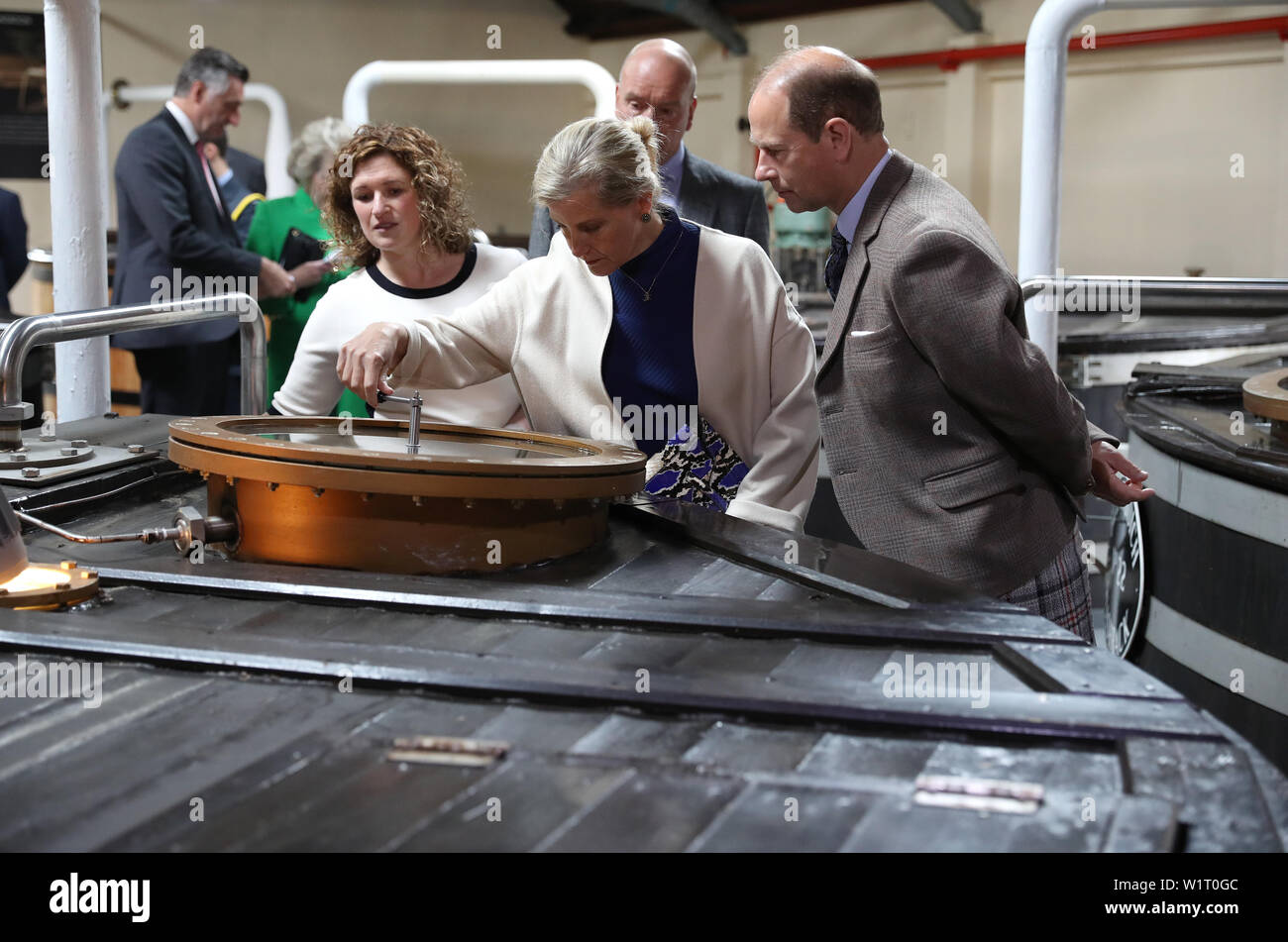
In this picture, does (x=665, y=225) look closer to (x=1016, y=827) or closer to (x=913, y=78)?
(x=1016, y=827)

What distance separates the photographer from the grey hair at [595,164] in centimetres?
226

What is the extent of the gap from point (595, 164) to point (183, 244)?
9.33 ft

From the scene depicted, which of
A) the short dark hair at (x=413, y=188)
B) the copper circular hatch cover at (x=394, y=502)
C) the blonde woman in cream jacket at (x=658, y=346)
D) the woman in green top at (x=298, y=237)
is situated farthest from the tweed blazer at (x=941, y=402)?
the woman in green top at (x=298, y=237)

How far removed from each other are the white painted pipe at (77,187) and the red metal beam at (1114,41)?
6.49 meters

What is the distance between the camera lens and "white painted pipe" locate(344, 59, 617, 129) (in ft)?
15.6

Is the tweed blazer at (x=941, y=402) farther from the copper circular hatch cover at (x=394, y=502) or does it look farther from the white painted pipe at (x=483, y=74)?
the white painted pipe at (x=483, y=74)

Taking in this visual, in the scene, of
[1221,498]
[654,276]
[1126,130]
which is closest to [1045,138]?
[1221,498]

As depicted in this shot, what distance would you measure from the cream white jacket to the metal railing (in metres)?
0.63

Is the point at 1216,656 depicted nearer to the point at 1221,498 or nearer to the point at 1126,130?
the point at 1221,498

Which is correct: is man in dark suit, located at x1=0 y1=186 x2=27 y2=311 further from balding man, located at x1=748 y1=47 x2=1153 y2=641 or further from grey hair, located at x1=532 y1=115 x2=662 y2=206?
balding man, located at x1=748 y1=47 x2=1153 y2=641

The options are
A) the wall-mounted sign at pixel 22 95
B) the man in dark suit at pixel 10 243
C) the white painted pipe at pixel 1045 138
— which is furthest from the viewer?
the wall-mounted sign at pixel 22 95

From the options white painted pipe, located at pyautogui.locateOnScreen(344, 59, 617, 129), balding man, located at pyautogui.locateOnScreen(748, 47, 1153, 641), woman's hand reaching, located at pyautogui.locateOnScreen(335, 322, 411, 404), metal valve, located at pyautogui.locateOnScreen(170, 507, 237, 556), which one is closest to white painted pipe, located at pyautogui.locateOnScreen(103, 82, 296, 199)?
white painted pipe, located at pyautogui.locateOnScreen(344, 59, 617, 129)

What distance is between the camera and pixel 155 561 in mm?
1896

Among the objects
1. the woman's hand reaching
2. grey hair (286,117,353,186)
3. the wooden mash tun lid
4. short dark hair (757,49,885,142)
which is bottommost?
the wooden mash tun lid
